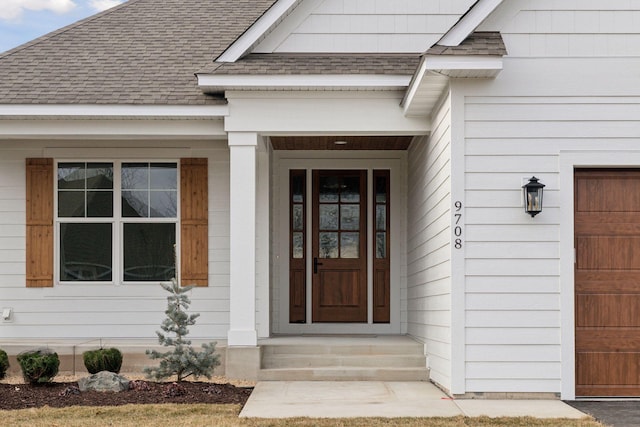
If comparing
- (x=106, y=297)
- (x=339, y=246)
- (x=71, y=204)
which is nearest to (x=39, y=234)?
(x=71, y=204)

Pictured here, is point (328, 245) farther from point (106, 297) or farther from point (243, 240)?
point (106, 297)

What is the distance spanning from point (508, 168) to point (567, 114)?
2.46 ft

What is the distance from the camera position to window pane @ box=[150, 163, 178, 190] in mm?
11602

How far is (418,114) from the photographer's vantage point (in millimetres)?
9992

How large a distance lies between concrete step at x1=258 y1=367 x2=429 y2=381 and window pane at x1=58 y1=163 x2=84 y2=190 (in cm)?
371

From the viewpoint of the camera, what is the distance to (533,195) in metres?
8.24

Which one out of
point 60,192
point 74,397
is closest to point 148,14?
point 60,192

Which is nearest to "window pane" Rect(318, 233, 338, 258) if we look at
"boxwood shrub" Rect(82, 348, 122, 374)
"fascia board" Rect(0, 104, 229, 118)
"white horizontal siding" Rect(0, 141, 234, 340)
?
"white horizontal siding" Rect(0, 141, 234, 340)

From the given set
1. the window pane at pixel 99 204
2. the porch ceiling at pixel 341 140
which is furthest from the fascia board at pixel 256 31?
the window pane at pixel 99 204

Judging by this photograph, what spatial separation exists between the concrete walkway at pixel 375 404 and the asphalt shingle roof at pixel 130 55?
3486 millimetres

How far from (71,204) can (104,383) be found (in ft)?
11.8

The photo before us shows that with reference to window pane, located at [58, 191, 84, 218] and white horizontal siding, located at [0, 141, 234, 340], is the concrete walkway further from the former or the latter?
window pane, located at [58, 191, 84, 218]

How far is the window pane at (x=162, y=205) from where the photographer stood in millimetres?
11570

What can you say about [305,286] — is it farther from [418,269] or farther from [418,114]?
[418,114]
